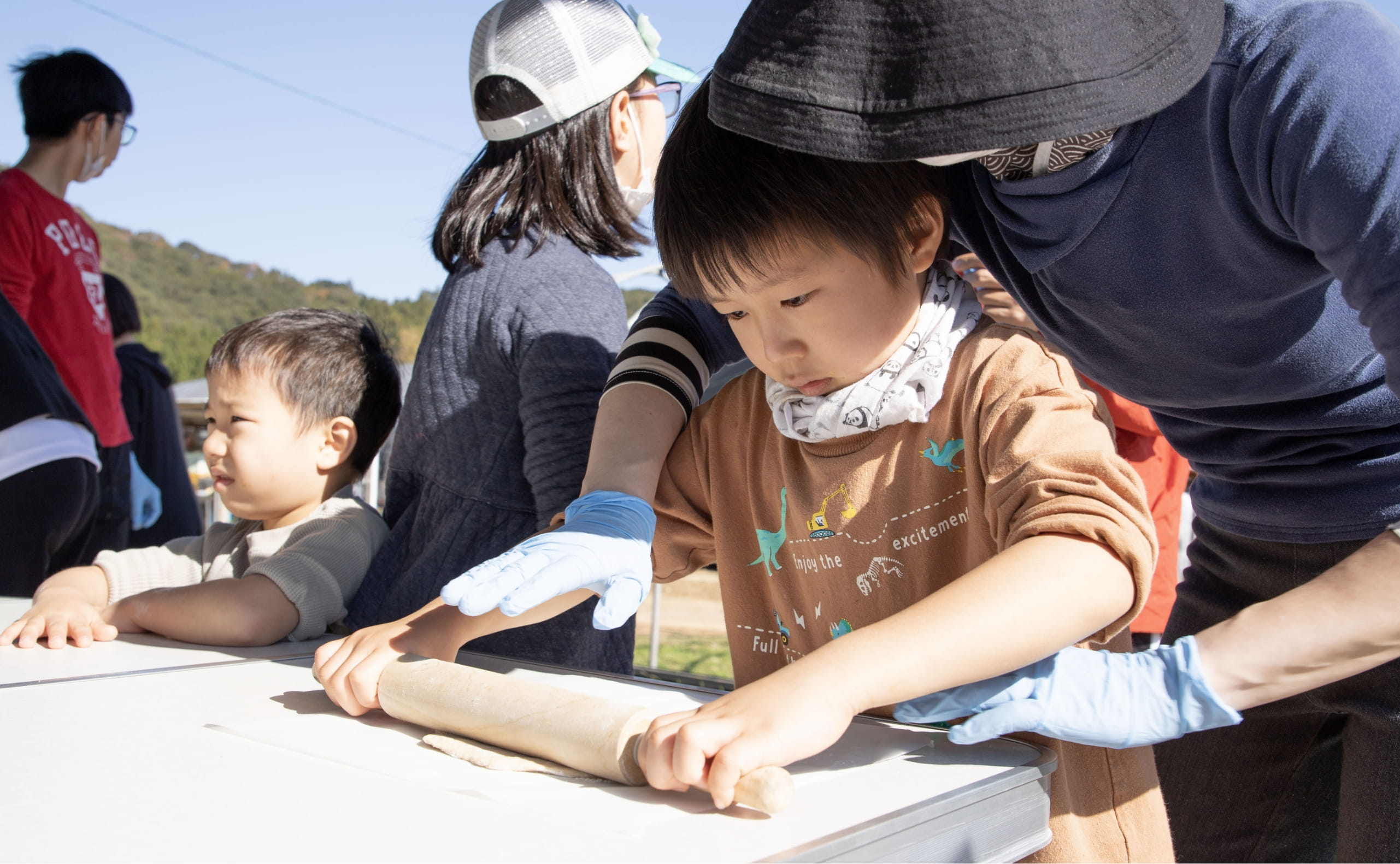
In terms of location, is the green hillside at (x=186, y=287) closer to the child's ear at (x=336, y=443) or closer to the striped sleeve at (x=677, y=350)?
the child's ear at (x=336, y=443)

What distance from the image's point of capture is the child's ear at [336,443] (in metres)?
1.81

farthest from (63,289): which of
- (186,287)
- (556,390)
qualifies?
(186,287)

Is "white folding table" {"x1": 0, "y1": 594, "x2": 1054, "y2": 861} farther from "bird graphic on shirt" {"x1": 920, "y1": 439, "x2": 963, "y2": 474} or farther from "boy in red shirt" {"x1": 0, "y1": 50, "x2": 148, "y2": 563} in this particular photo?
"boy in red shirt" {"x1": 0, "y1": 50, "x2": 148, "y2": 563}

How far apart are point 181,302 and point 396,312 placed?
33.1 meters

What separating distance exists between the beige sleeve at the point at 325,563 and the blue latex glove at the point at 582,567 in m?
0.54

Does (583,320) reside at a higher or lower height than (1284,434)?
higher

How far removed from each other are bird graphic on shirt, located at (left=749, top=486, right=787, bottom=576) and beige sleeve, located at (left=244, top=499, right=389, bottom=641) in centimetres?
68

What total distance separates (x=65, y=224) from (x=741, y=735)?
3.29m

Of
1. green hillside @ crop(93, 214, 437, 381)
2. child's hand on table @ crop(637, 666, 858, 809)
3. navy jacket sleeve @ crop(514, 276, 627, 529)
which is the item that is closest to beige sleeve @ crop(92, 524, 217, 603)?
navy jacket sleeve @ crop(514, 276, 627, 529)

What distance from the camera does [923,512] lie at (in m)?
1.10

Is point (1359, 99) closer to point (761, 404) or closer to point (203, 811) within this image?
point (761, 404)

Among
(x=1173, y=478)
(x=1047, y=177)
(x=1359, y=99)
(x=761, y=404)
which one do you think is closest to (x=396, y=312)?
(x=761, y=404)

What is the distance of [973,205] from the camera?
Answer: 1.10m

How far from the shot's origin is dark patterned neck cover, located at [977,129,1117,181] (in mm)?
896
